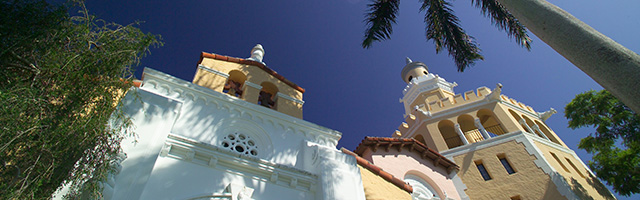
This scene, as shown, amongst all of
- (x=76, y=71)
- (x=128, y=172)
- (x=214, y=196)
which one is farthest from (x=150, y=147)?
Result: (x=76, y=71)

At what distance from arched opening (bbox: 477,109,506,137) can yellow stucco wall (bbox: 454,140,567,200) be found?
6.15 feet

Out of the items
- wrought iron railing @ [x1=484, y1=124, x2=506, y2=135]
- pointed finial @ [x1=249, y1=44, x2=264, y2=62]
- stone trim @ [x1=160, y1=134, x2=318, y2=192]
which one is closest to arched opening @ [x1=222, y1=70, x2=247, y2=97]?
pointed finial @ [x1=249, y1=44, x2=264, y2=62]

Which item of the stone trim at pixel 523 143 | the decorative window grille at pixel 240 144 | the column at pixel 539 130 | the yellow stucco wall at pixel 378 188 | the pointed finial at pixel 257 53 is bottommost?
the yellow stucco wall at pixel 378 188

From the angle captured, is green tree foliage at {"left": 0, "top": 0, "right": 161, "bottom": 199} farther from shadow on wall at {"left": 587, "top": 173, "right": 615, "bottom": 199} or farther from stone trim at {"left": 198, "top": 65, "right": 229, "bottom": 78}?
shadow on wall at {"left": 587, "top": 173, "right": 615, "bottom": 199}

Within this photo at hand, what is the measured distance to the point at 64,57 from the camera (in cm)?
468

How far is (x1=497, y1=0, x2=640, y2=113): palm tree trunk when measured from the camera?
366 centimetres

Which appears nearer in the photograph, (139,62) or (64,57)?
(64,57)

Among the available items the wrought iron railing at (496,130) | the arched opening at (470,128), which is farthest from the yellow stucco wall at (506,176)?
the wrought iron railing at (496,130)

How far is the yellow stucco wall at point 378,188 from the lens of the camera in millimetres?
8547

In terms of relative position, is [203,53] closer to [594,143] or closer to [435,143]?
[435,143]

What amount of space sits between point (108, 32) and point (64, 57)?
32.1 inches

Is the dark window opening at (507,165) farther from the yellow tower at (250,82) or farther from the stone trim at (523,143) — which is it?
the yellow tower at (250,82)

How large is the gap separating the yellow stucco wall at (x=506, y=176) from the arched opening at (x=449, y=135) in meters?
1.93

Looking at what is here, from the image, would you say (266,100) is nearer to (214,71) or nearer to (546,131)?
(214,71)
